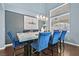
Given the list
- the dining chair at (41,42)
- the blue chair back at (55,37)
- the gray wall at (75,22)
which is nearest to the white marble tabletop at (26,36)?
the dining chair at (41,42)

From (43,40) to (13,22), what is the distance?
0.69m

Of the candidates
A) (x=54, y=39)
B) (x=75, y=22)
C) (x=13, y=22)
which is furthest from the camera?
(x=54, y=39)

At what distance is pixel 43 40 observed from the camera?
2090 millimetres

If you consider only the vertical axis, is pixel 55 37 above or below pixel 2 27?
below

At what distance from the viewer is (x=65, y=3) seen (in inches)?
80.9

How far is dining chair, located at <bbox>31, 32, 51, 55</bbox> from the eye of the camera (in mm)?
2056

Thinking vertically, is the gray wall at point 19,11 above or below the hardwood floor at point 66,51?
above

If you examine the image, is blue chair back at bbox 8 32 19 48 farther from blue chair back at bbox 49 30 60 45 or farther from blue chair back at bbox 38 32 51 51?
blue chair back at bbox 49 30 60 45

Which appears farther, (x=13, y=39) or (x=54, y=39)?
(x=54, y=39)

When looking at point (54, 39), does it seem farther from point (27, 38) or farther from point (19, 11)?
point (19, 11)

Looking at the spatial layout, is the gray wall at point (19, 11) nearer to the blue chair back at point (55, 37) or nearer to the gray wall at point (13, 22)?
the gray wall at point (13, 22)

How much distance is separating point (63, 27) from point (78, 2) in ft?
1.84

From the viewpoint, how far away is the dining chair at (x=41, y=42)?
2.06m

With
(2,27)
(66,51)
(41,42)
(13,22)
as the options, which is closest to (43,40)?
(41,42)
